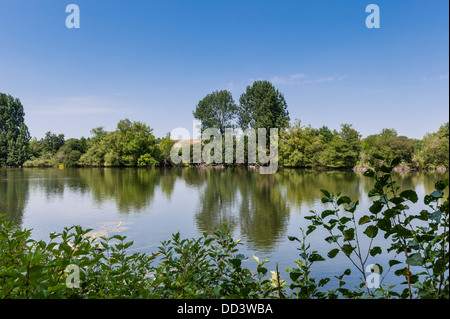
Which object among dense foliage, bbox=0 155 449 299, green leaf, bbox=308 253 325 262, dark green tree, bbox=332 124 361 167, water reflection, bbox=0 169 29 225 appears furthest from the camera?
dark green tree, bbox=332 124 361 167

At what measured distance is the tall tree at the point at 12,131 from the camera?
3059cm

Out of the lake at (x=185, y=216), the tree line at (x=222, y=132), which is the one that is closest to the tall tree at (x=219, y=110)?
the tree line at (x=222, y=132)

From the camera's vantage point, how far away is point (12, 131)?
30891 mm

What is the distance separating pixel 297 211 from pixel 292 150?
29.5 metres

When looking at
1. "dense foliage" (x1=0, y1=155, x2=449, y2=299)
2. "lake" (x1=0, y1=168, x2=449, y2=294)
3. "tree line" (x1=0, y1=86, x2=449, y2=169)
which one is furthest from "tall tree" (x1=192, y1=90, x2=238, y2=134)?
"dense foliage" (x1=0, y1=155, x2=449, y2=299)

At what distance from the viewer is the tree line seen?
102 feet

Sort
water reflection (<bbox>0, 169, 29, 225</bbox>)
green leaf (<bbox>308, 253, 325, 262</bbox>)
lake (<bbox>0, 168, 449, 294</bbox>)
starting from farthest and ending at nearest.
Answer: water reflection (<bbox>0, 169, 29, 225</bbox>) < lake (<bbox>0, 168, 449, 294</bbox>) < green leaf (<bbox>308, 253, 325, 262</bbox>)

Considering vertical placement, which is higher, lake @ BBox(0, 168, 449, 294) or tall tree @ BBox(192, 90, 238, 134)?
tall tree @ BBox(192, 90, 238, 134)

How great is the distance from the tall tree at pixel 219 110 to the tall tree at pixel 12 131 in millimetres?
24171

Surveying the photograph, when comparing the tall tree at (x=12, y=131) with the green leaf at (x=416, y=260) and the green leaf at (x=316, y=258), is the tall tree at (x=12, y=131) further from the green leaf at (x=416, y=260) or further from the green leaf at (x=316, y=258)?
the green leaf at (x=416, y=260)

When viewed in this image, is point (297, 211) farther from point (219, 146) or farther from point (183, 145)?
point (183, 145)

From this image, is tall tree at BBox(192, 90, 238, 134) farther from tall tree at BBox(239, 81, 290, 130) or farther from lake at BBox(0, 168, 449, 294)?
lake at BBox(0, 168, 449, 294)

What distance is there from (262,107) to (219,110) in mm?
7629

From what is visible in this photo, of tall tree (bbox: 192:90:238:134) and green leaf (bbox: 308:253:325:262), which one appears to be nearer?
green leaf (bbox: 308:253:325:262)
